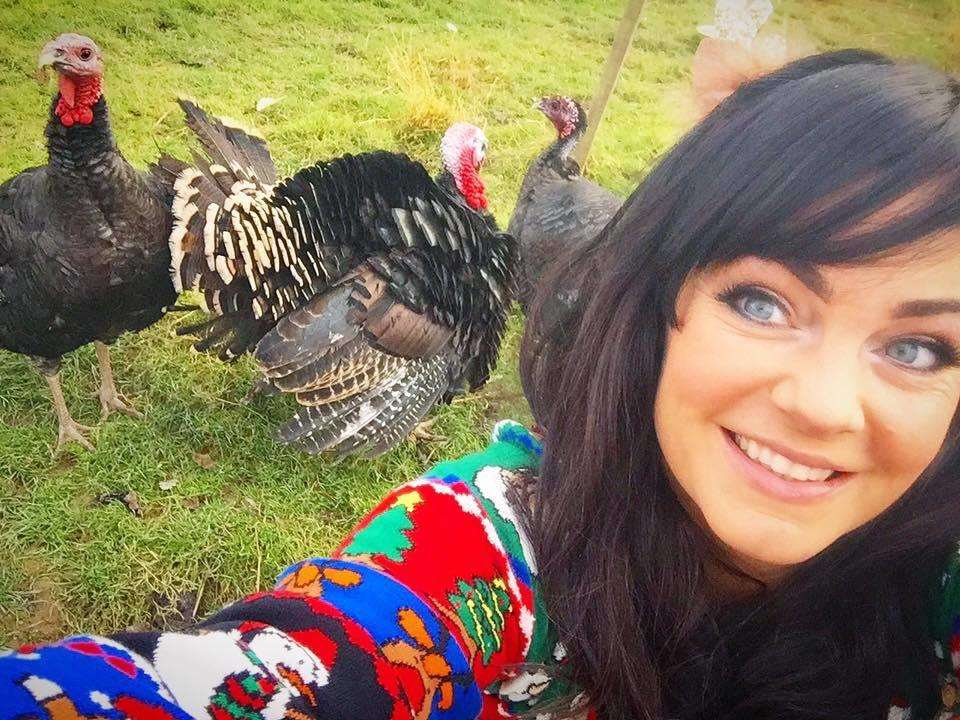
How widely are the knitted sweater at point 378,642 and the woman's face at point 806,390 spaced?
212 mm

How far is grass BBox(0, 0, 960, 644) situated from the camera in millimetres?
801

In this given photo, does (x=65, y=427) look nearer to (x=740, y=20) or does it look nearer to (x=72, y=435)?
(x=72, y=435)

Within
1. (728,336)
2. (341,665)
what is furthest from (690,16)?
(341,665)

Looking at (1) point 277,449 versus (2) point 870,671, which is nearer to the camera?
(2) point 870,671

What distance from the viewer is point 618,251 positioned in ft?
2.26

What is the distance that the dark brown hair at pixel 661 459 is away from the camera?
55cm

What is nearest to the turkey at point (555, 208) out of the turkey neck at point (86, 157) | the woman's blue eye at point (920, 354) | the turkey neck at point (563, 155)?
the turkey neck at point (563, 155)

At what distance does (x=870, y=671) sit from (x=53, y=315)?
1.37 meters

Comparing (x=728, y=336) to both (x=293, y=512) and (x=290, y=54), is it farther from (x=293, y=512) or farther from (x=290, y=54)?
(x=293, y=512)

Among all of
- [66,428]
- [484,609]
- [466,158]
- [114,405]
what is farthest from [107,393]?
[484,609]

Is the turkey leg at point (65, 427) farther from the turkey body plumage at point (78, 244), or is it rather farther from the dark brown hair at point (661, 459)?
the dark brown hair at point (661, 459)

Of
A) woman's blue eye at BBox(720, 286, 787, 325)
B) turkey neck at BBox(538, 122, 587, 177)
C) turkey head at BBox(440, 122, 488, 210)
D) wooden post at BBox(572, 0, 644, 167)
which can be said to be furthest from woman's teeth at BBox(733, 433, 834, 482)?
turkey neck at BBox(538, 122, 587, 177)

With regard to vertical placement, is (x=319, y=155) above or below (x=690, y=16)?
below

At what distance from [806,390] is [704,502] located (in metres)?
0.14
